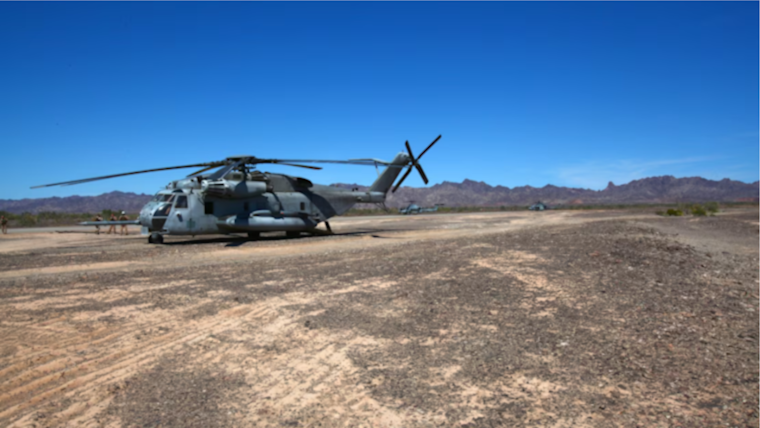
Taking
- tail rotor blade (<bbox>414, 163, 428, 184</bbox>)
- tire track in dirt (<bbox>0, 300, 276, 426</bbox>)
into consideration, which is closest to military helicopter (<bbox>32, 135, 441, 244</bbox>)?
tail rotor blade (<bbox>414, 163, 428, 184</bbox>)

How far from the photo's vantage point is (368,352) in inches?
211

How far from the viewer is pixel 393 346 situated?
219 inches

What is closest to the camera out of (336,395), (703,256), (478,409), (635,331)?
(478,409)

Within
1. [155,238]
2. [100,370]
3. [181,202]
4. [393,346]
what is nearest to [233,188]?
[181,202]

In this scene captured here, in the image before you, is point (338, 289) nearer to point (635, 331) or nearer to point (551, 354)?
point (551, 354)

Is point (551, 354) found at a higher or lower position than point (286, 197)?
lower

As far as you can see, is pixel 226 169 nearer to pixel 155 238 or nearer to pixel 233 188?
pixel 233 188

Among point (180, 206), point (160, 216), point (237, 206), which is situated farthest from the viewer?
point (237, 206)

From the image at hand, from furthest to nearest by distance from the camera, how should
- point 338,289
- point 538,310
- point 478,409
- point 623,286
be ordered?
1. point 338,289
2. point 623,286
3. point 538,310
4. point 478,409

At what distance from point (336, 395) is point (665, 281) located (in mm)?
7342

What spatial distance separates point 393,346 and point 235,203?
15.3 metres

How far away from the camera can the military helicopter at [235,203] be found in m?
17.7

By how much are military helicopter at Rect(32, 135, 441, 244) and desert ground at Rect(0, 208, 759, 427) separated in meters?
7.44

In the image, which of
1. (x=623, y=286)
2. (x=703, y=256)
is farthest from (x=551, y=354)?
(x=703, y=256)
